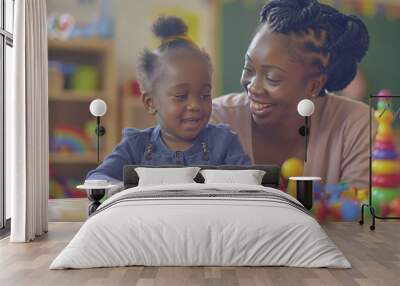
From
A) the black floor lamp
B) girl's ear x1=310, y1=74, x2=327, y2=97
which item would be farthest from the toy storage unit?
girl's ear x1=310, y1=74, x2=327, y2=97

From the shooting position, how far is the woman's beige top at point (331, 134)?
23.4 ft

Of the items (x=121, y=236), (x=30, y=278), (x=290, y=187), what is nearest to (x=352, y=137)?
(x=290, y=187)

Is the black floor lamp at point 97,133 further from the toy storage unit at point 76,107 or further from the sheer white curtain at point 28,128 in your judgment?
the sheer white curtain at point 28,128

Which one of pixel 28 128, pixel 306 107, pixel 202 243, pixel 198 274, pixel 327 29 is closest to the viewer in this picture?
pixel 198 274

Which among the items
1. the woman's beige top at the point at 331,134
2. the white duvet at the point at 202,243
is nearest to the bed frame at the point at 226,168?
the woman's beige top at the point at 331,134

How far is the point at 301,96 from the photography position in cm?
714

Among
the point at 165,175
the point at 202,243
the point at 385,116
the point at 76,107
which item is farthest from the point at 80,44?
the point at 385,116

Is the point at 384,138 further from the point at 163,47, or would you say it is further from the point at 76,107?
the point at 76,107

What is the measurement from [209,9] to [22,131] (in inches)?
113

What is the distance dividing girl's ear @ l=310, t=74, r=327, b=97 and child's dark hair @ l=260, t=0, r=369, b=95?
0.05 m

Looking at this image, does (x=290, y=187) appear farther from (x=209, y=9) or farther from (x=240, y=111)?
(x=209, y=9)

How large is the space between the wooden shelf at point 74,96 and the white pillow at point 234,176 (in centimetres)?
176

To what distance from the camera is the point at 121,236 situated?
4430 mm

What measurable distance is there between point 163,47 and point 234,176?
1.91 m
